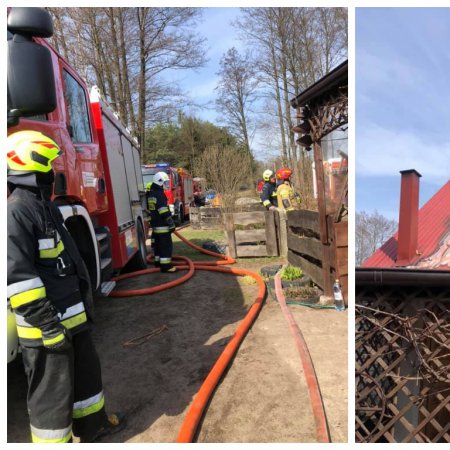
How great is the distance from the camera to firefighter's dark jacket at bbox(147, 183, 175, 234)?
684 centimetres

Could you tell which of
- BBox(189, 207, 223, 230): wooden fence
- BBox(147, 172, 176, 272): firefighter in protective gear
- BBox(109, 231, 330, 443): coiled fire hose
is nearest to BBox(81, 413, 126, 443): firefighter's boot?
BBox(109, 231, 330, 443): coiled fire hose

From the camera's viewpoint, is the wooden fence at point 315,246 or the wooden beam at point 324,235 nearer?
the wooden fence at point 315,246

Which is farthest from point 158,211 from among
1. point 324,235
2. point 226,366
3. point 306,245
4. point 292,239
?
point 226,366

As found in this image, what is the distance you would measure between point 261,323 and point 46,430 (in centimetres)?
268

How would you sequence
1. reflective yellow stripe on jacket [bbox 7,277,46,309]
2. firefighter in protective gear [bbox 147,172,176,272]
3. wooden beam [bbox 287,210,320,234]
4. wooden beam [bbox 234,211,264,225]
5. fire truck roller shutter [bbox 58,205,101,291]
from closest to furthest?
reflective yellow stripe on jacket [bbox 7,277,46,309] < fire truck roller shutter [bbox 58,205,101,291] < wooden beam [bbox 287,210,320,234] < firefighter in protective gear [bbox 147,172,176,272] < wooden beam [bbox 234,211,264,225]

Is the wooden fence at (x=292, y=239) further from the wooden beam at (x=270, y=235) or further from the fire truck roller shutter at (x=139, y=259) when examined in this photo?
the fire truck roller shutter at (x=139, y=259)

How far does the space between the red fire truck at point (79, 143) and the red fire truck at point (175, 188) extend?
709 cm

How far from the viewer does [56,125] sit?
3.25 metres

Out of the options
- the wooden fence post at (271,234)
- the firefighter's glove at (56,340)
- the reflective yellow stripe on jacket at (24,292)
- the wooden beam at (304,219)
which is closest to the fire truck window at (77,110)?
the reflective yellow stripe on jacket at (24,292)

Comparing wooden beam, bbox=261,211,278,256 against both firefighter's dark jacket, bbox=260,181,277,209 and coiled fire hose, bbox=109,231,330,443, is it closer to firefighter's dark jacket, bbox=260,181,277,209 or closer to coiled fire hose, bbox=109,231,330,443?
firefighter's dark jacket, bbox=260,181,277,209

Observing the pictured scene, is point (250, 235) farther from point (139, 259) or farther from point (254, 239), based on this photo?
point (139, 259)

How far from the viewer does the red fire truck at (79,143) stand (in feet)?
7.02

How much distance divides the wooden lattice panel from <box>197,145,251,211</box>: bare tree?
29.2 feet

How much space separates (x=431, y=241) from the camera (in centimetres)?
680
